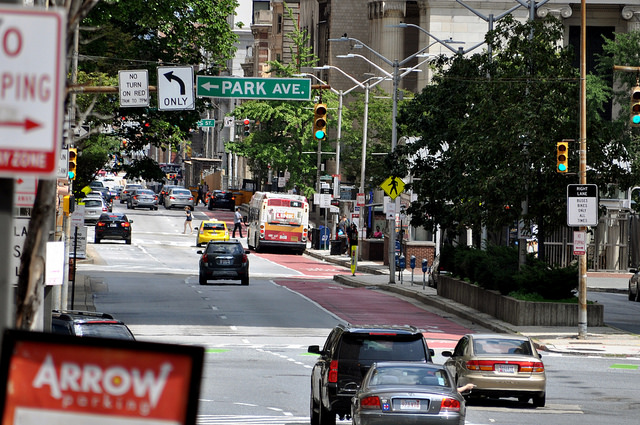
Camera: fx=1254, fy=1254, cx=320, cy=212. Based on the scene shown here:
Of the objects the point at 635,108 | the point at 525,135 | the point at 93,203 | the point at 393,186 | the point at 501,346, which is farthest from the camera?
the point at 93,203

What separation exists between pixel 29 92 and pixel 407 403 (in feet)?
39.4

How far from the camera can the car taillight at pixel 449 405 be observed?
1637 centimetres

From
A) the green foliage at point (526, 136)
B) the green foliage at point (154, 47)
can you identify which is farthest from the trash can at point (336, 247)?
the green foliage at point (526, 136)

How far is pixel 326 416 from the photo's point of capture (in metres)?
18.3

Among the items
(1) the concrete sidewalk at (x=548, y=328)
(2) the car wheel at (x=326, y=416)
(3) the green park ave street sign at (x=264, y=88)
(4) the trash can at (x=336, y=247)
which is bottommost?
(2) the car wheel at (x=326, y=416)

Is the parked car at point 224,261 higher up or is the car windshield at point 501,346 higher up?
the parked car at point 224,261

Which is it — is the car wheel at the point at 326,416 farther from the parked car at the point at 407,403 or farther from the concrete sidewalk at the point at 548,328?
the concrete sidewalk at the point at 548,328

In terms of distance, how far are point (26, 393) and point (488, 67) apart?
39589mm

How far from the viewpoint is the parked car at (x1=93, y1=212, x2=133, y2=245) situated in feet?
239

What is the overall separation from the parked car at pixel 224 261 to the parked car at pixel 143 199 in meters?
61.3

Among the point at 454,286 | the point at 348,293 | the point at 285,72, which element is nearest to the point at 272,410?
the point at 454,286

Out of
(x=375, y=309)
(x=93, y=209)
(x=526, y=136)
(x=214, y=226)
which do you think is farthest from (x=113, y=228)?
(x=526, y=136)

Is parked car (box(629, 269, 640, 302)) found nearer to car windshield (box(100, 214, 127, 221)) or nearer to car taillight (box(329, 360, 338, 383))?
car taillight (box(329, 360, 338, 383))

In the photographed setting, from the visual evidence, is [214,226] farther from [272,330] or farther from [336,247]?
[272,330]
